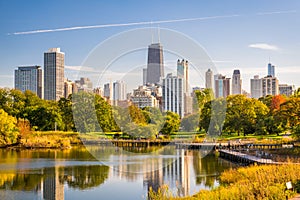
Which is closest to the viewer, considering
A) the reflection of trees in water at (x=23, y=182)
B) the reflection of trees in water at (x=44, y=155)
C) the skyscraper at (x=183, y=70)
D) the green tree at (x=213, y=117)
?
the reflection of trees in water at (x=23, y=182)

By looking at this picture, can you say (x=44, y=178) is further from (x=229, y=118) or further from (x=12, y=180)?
(x=229, y=118)

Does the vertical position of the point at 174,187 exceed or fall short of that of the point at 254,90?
it falls short

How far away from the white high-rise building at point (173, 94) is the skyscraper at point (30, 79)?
9933cm

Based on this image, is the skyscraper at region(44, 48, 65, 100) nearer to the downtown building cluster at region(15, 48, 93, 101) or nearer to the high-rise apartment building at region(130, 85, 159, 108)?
the downtown building cluster at region(15, 48, 93, 101)

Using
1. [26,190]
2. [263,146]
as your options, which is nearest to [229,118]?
[263,146]

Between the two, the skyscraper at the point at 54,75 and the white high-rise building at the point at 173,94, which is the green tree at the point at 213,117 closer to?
the white high-rise building at the point at 173,94

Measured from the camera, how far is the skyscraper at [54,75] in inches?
5084

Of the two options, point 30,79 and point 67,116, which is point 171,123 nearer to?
point 67,116

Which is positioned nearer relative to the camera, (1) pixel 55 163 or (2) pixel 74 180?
(2) pixel 74 180

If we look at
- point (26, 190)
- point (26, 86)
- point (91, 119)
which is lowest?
point (26, 190)

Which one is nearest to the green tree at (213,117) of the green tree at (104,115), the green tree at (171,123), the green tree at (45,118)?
the green tree at (171,123)

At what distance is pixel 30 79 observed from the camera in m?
142

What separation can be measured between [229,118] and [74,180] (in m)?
33.9

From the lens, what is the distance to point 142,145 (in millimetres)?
51156
